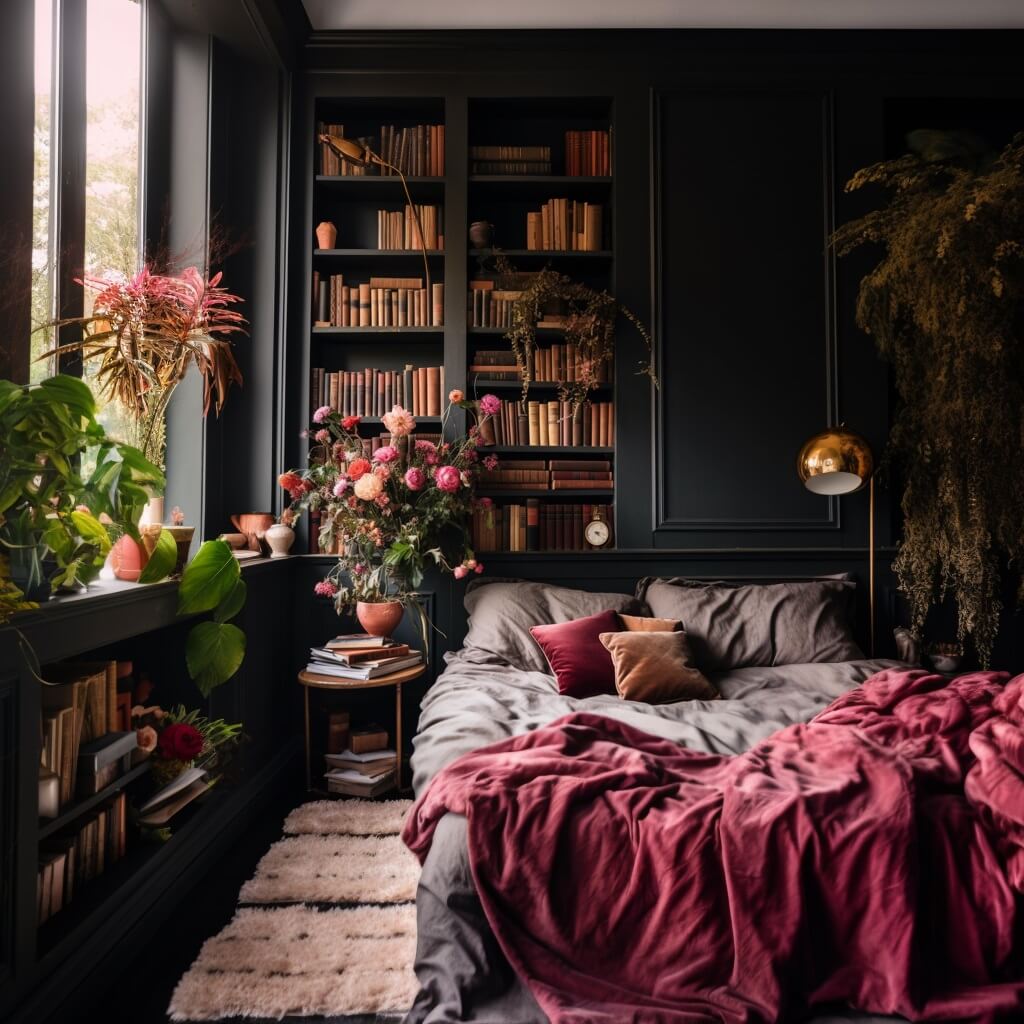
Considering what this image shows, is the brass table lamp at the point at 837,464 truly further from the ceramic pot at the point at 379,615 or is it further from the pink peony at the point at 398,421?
the ceramic pot at the point at 379,615

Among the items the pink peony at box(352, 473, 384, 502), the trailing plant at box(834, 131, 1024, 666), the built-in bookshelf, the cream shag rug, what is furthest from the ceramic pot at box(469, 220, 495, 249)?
the cream shag rug

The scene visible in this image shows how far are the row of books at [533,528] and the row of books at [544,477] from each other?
3.5 inches

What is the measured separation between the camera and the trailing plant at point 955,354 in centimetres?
315

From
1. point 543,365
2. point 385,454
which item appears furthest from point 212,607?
point 543,365

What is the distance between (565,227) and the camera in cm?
377

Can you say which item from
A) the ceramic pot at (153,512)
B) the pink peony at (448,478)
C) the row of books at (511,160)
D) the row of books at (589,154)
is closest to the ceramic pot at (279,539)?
the pink peony at (448,478)

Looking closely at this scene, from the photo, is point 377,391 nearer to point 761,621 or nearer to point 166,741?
point 166,741

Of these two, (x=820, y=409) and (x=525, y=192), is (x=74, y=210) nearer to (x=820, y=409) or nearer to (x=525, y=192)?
(x=525, y=192)

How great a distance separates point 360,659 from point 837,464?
214 centimetres

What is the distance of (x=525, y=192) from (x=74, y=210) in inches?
82.8

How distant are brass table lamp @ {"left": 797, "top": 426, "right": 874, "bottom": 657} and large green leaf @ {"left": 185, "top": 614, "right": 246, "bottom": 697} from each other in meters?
2.43

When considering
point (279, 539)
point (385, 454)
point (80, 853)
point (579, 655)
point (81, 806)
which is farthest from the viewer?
point (279, 539)

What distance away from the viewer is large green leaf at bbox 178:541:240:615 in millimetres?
2375

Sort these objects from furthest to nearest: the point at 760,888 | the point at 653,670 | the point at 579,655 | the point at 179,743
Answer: the point at 579,655
the point at 653,670
the point at 179,743
the point at 760,888
